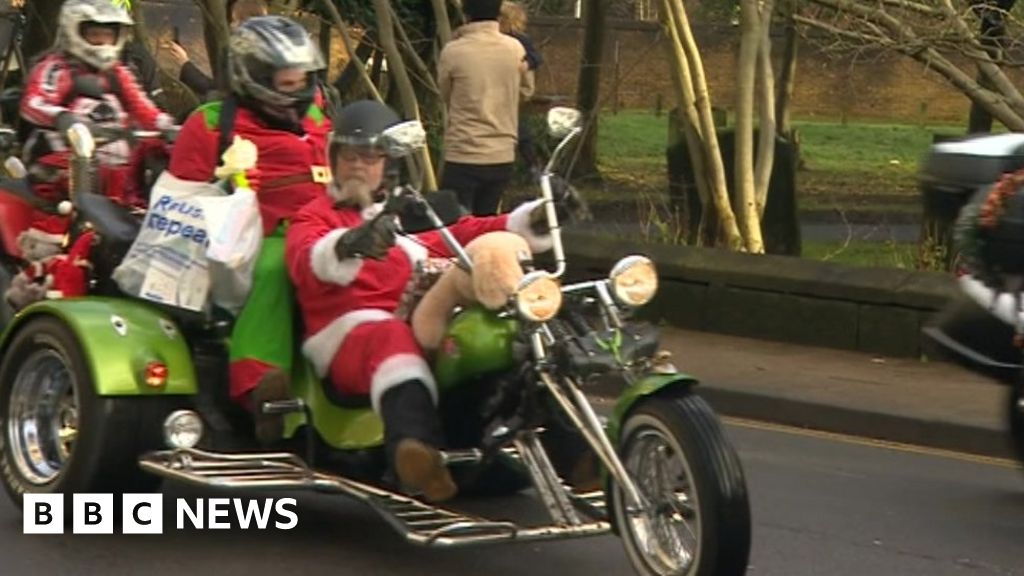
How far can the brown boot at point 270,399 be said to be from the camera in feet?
26.0

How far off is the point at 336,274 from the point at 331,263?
49 millimetres

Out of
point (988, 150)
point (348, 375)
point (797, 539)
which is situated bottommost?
point (797, 539)

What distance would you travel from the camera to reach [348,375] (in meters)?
7.82

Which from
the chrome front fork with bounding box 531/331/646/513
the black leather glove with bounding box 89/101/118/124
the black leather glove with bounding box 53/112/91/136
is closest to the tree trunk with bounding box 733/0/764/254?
the black leather glove with bounding box 89/101/118/124

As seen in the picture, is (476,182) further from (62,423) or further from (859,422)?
(62,423)

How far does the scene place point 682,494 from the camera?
7047 millimetres

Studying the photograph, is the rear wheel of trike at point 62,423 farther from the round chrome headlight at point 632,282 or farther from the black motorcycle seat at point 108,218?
the round chrome headlight at point 632,282

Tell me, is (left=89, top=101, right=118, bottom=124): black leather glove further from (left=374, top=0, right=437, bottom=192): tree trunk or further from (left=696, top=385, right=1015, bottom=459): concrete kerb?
(left=374, top=0, right=437, bottom=192): tree trunk

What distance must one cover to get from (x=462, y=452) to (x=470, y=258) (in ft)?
2.20

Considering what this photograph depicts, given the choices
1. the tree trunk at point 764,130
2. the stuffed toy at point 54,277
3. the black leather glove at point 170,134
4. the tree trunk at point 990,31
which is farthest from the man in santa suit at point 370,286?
the tree trunk at point 764,130

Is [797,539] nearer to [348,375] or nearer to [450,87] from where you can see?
[348,375]

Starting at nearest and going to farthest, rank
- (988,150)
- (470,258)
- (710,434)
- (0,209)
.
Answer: (710,434)
(470,258)
(988,150)
(0,209)

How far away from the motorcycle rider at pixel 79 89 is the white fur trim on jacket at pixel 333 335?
296 centimetres

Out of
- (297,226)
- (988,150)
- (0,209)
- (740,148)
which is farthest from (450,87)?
(297,226)
